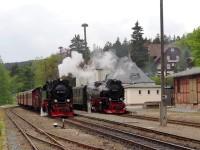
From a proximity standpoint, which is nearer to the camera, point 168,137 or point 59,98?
point 168,137

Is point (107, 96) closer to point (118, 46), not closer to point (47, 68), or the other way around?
point (47, 68)

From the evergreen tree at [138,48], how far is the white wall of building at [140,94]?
204 feet

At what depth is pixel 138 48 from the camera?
128500 millimetres

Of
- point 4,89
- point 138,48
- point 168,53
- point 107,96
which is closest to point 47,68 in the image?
point 4,89

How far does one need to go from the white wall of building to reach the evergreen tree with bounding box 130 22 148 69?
62.1 m

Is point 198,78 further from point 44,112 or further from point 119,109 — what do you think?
point 44,112

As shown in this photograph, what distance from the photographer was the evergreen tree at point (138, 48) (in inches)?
5022

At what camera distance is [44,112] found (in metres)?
42.2

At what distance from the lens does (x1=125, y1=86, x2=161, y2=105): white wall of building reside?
6299cm

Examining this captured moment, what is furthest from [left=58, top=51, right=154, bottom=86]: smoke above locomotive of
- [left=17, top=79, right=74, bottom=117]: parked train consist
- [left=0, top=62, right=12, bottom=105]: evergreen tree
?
[left=0, top=62, right=12, bottom=105]: evergreen tree

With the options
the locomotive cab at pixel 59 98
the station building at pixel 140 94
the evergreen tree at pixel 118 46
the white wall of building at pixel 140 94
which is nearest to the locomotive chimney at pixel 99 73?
the station building at pixel 140 94

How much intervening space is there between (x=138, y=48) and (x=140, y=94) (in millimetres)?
65515

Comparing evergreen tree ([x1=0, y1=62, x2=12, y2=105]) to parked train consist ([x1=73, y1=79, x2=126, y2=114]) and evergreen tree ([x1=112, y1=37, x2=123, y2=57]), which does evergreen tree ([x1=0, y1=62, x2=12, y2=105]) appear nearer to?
parked train consist ([x1=73, y1=79, x2=126, y2=114])

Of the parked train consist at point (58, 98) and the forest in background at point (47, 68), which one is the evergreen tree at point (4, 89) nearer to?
the forest in background at point (47, 68)
